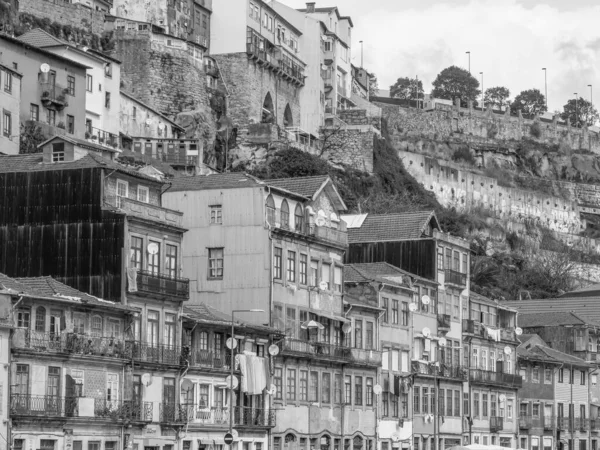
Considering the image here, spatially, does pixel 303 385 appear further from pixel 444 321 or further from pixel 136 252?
pixel 444 321

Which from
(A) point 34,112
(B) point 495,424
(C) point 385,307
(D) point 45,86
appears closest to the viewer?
(C) point 385,307

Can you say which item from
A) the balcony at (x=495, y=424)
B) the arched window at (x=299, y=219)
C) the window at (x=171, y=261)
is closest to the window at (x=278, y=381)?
the arched window at (x=299, y=219)

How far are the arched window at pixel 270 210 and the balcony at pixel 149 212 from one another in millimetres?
8218

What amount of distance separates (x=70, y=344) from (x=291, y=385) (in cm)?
2004

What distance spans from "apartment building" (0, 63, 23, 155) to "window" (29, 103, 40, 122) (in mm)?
3194

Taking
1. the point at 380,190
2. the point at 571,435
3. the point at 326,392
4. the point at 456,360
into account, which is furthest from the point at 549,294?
the point at 326,392

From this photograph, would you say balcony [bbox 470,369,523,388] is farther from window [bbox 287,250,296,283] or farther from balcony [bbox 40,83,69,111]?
balcony [bbox 40,83,69,111]

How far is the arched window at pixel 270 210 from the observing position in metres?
78.8

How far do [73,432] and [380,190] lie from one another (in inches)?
3643

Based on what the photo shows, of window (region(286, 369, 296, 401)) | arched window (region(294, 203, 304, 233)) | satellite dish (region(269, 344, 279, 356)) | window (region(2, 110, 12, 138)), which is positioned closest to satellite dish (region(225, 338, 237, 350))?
satellite dish (region(269, 344, 279, 356))

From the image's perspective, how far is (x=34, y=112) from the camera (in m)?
101

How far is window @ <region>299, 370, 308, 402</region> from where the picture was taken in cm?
8056

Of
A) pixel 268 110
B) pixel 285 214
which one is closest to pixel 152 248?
pixel 285 214

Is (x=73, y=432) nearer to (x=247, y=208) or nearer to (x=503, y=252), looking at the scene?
(x=247, y=208)
